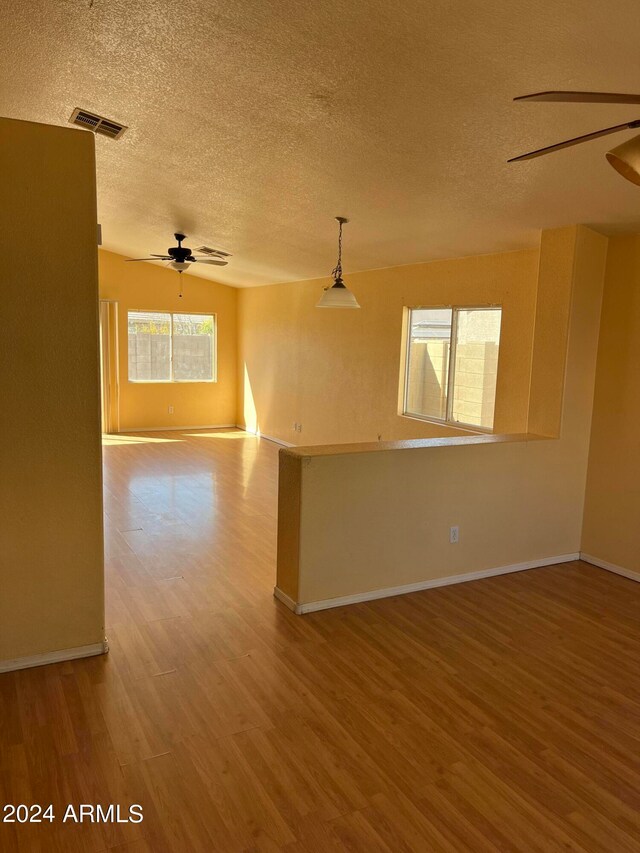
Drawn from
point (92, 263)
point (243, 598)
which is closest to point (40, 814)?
point (243, 598)

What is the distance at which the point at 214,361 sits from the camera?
34.4 ft

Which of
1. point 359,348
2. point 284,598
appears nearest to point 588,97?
point 284,598

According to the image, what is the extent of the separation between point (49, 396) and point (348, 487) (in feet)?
5.74

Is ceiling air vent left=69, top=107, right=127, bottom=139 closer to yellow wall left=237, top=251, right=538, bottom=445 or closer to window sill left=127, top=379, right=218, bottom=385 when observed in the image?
yellow wall left=237, top=251, right=538, bottom=445

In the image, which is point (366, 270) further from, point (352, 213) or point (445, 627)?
point (445, 627)

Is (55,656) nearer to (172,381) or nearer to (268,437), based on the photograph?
(268,437)

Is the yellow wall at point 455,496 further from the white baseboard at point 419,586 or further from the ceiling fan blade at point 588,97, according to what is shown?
the ceiling fan blade at point 588,97

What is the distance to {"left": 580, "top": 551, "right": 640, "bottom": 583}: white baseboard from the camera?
4207 mm

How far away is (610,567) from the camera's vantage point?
4.38 meters

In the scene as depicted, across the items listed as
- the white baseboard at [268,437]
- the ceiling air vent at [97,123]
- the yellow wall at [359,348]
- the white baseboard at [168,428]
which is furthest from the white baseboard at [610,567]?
the white baseboard at [168,428]

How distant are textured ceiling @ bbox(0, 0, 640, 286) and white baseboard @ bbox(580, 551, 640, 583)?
2491 mm

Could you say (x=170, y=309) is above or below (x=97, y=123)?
below

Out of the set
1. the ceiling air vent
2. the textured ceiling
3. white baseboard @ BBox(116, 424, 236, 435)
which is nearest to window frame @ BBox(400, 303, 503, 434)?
the textured ceiling

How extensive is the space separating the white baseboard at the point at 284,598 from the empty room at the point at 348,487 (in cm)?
2
